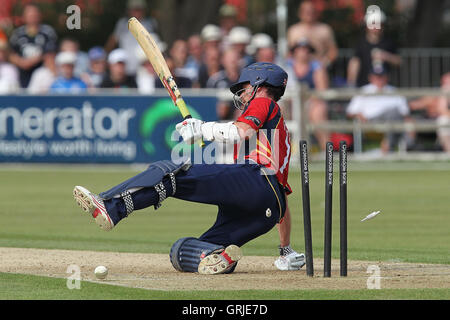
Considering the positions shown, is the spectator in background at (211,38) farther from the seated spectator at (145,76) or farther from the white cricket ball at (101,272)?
the white cricket ball at (101,272)

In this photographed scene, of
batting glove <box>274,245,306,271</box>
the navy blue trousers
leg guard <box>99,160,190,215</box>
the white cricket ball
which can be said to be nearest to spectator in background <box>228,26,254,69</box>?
batting glove <box>274,245,306,271</box>

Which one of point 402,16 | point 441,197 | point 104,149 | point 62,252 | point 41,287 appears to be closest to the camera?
point 41,287

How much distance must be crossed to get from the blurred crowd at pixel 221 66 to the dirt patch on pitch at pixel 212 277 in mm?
11572

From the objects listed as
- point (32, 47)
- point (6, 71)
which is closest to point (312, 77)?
point (32, 47)

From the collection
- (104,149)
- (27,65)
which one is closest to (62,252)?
(104,149)

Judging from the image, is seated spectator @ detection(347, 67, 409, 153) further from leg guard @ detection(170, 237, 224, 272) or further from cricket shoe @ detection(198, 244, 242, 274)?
cricket shoe @ detection(198, 244, 242, 274)

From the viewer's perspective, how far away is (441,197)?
16656 mm

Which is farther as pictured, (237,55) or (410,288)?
(237,55)

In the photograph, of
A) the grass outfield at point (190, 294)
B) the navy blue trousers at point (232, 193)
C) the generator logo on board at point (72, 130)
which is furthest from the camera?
the generator logo on board at point (72, 130)

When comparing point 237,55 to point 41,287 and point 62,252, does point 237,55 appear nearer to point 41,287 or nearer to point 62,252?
point 62,252

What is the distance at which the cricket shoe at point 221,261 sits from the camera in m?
9.28

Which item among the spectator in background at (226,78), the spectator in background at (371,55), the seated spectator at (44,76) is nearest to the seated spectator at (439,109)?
the spectator in background at (371,55)

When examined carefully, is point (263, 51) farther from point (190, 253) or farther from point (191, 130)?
point (191, 130)

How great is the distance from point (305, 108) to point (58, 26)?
14.3 meters
